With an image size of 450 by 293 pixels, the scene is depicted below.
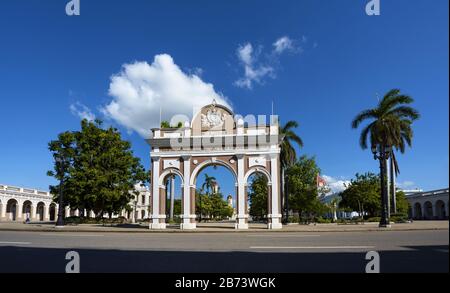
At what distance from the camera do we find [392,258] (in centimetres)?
891

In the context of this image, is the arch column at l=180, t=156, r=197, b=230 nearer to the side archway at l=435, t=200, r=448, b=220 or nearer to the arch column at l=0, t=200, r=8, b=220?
the arch column at l=0, t=200, r=8, b=220

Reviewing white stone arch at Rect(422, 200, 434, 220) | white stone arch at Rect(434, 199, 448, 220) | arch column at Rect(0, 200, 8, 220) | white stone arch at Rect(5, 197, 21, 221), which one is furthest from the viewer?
white stone arch at Rect(422, 200, 434, 220)

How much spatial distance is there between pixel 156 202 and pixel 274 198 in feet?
33.4

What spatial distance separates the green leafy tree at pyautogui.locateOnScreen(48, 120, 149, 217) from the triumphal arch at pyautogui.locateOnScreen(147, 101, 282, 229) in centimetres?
784

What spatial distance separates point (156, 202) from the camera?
95.6 feet

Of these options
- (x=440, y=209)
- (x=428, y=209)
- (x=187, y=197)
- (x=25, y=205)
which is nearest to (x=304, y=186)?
(x=187, y=197)

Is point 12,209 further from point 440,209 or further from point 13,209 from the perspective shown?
point 440,209

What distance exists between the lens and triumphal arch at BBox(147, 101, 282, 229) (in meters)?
28.1

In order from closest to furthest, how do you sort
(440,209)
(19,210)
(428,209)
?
(19,210) → (440,209) → (428,209)

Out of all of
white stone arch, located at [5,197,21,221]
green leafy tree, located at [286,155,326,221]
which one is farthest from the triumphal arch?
white stone arch, located at [5,197,21,221]

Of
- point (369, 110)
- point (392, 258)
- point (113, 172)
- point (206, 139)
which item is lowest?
point (392, 258)
